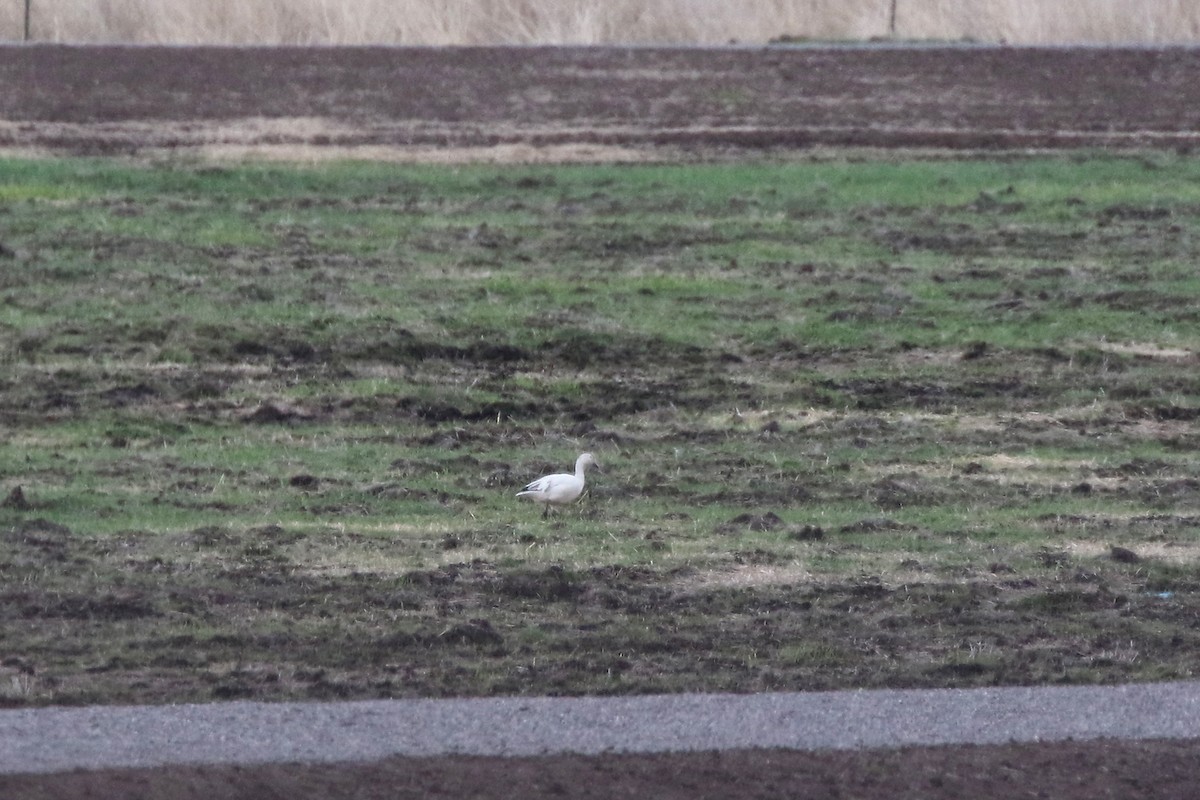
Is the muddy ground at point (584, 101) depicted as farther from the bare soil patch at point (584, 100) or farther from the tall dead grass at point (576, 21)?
the tall dead grass at point (576, 21)

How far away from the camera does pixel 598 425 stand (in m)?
13.7

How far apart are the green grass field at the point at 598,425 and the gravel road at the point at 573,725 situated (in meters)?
0.30

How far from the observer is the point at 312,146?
22.9m

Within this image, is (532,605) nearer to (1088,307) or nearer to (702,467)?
(702,467)

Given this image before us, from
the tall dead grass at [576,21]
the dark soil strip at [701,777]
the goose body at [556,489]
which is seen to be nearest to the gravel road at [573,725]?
the dark soil strip at [701,777]

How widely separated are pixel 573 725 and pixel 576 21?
23.9 meters

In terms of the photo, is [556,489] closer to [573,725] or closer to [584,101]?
[573,725]

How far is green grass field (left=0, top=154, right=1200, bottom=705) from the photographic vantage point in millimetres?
8602

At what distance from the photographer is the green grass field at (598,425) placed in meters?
8.60

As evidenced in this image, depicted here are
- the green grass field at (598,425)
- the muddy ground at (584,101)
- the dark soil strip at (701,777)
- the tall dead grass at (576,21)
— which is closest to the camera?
the dark soil strip at (701,777)

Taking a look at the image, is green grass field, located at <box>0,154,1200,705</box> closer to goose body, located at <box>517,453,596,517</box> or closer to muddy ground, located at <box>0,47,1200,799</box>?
goose body, located at <box>517,453,596,517</box>

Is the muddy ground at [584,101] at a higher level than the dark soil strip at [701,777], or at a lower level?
higher

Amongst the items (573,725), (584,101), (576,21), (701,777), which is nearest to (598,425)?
(573,725)

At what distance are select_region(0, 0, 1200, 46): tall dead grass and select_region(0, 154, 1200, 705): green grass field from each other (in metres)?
8.16
